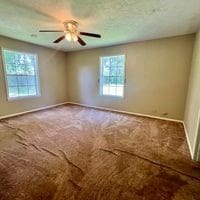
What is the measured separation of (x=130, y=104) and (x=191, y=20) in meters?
2.68

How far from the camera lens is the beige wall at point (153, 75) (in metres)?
3.45

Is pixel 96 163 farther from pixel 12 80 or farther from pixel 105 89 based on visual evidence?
pixel 12 80

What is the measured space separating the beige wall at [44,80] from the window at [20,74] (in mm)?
162

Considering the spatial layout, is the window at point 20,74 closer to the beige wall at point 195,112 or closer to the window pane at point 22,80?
the window pane at point 22,80

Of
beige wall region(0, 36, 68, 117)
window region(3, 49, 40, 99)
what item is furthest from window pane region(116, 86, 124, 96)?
window region(3, 49, 40, 99)

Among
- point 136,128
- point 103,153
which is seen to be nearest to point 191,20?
point 136,128

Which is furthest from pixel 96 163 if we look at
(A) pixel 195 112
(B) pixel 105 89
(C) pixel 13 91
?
(C) pixel 13 91

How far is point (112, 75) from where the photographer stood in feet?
15.6

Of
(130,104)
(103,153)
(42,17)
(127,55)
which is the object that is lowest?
(103,153)

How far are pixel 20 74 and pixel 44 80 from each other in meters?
0.86

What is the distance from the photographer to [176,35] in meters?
3.36

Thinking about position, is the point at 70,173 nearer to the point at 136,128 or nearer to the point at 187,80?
the point at 136,128

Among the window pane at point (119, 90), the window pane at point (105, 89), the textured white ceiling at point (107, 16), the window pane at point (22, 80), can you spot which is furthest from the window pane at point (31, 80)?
the window pane at point (119, 90)

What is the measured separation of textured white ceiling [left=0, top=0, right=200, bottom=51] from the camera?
6.39 ft
